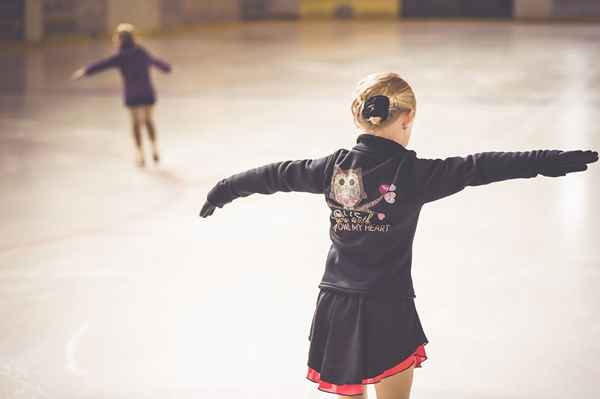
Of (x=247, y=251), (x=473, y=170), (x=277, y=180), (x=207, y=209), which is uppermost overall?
(x=473, y=170)

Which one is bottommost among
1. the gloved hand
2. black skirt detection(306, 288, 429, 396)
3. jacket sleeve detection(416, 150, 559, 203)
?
black skirt detection(306, 288, 429, 396)

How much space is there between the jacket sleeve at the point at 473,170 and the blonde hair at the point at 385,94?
0.62 feet

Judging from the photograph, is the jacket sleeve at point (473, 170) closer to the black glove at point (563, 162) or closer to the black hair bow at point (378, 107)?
the black glove at point (563, 162)

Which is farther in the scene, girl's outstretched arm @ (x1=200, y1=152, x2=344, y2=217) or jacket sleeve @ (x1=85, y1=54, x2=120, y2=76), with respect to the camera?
jacket sleeve @ (x1=85, y1=54, x2=120, y2=76)

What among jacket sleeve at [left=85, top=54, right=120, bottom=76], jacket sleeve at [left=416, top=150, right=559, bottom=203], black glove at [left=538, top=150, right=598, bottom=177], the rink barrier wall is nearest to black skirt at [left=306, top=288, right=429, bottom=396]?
jacket sleeve at [left=416, top=150, right=559, bottom=203]

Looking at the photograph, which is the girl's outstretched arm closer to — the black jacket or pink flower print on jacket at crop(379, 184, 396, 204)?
the black jacket

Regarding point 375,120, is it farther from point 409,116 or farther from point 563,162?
point 563,162

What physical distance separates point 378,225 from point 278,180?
0.39 m

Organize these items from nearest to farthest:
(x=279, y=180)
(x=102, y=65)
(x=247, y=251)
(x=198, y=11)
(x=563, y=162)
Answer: (x=563, y=162) < (x=279, y=180) < (x=247, y=251) < (x=102, y=65) < (x=198, y=11)

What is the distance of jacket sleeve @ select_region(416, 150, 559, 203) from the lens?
3203 millimetres

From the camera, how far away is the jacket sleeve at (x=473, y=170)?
3.20 m

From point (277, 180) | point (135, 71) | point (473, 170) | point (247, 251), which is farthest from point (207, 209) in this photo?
point (135, 71)

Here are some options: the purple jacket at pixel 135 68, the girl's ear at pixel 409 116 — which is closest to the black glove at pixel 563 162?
the girl's ear at pixel 409 116

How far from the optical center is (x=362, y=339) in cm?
329
